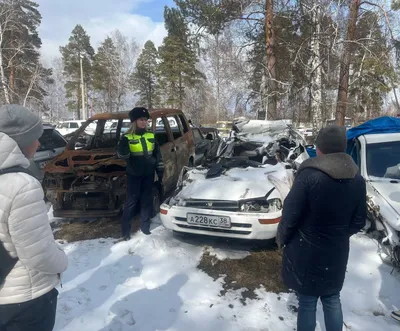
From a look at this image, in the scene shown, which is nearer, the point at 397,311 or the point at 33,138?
the point at 33,138

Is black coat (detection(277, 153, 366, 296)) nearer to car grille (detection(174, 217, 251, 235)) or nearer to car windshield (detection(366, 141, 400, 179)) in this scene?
car grille (detection(174, 217, 251, 235))

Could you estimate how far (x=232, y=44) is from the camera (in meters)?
15.5

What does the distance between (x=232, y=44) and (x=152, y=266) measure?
1380 cm

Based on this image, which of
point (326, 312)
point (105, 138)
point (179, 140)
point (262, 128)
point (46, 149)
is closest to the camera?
point (326, 312)

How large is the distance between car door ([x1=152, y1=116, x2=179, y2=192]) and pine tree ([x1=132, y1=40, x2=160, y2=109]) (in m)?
33.3

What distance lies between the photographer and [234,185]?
427 centimetres

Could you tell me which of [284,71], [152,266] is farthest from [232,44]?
[152,266]

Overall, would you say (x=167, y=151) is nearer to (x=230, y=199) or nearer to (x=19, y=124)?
(x=230, y=199)

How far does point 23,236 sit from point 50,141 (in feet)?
20.9

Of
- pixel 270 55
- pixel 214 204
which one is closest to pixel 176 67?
pixel 270 55

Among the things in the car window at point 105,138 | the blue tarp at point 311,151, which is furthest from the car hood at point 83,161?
the blue tarp at point 311,151

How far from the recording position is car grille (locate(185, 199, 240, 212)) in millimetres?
3987

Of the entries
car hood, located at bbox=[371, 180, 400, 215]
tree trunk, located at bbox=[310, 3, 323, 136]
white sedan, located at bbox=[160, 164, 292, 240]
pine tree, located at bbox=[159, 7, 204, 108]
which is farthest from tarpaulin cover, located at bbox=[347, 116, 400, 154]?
pine tree, located at bbox=[159, 7, 204, 108]

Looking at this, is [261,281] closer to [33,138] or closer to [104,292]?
[104,292]
